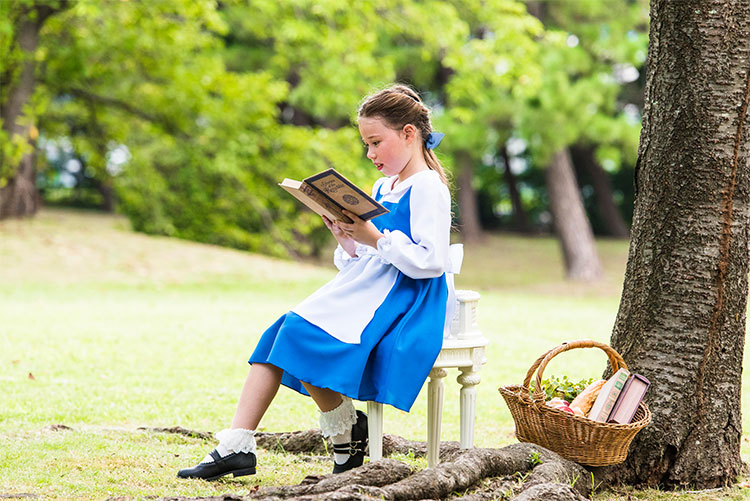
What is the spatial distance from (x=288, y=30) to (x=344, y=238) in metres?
10.4

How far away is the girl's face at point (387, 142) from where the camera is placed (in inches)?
126

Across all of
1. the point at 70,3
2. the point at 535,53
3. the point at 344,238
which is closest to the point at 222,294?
the point at 70,3

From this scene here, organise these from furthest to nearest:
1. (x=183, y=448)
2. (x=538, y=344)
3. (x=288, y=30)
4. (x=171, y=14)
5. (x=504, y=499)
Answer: (x=171, y=14)
(x=288, y=30)
(x=538, y=344)
(x=183, y=448)
(x=504, y=499)

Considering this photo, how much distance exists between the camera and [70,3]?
43.3 ft

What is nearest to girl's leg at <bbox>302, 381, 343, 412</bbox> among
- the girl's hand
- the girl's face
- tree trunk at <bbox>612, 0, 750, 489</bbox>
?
the girl's hand

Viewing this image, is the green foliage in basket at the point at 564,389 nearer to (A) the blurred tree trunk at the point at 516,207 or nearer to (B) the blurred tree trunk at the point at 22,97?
(B) the blurred tree trunk at the point at 22,97

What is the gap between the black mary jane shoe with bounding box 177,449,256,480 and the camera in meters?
3.16

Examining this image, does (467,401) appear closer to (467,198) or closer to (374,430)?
(374,430)

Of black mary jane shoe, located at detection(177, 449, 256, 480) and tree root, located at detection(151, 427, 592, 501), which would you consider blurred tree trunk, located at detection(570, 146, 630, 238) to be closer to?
tree root, located at detection(151, 427, 592, 501)

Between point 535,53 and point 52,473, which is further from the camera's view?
point 535,53

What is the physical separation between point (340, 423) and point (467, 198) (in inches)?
669

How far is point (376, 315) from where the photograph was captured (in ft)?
10.2

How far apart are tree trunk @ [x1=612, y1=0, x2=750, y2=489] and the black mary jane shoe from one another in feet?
4.60

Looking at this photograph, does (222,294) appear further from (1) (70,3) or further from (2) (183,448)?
(2) (183,448)
